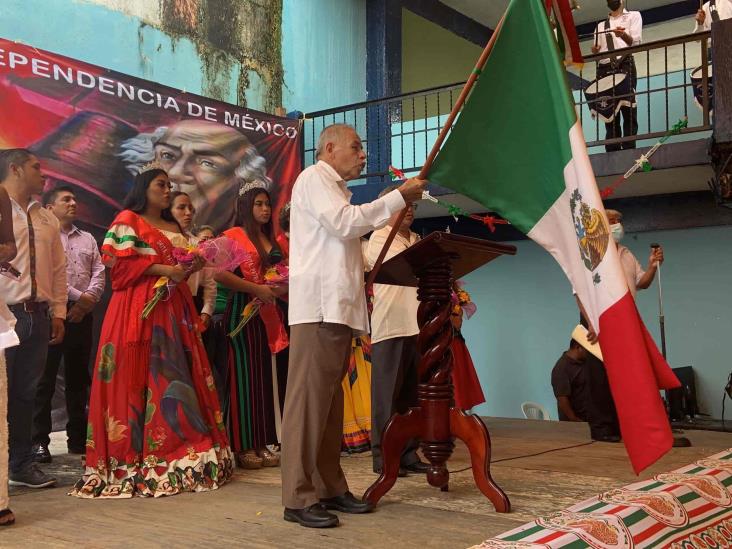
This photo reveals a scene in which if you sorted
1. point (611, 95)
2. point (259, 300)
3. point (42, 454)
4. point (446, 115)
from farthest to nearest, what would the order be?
point (446, 115) < point (611, 95) < point (42, 454) < point (259, 300)

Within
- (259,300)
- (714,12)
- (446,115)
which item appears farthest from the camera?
(446,115)

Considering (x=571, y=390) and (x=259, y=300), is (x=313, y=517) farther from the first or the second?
(x=571, y=390)

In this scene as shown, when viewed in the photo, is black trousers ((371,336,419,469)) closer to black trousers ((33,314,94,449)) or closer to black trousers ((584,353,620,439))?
black trousers ((584,353,620,439))

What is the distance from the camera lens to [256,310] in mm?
4473

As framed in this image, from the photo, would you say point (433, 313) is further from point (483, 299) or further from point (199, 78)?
point (483, 299)

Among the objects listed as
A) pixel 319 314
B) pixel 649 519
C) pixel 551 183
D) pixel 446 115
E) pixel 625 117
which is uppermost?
pixel 446 115

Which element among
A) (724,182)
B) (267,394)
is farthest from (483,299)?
(267,394)

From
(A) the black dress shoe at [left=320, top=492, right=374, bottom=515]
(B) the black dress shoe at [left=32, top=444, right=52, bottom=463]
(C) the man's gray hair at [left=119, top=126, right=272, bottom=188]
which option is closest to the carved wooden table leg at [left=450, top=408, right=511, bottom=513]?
(A) the black dress shoe at [left=320, top=492, right=374, bottom=515]

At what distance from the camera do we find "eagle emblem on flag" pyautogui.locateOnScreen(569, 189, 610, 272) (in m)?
2.37

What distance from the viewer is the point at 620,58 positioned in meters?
7.38

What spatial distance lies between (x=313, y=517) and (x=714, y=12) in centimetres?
565

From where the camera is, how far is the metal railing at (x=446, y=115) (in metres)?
7.35

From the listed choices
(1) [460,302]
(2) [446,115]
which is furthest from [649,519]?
(2) [446,115]

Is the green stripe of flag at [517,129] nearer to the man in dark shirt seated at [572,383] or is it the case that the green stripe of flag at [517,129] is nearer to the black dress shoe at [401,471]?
the black dress shoe at [401,471]
